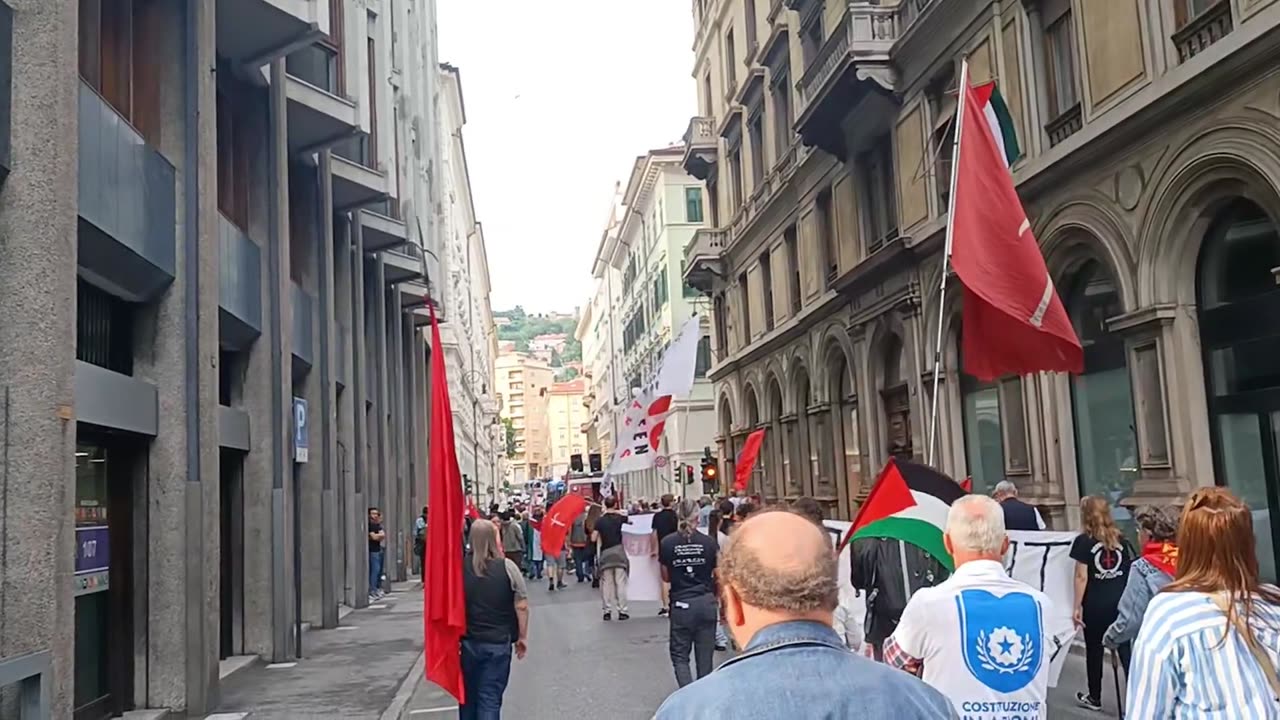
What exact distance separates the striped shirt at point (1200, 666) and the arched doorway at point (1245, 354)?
9672 millimetres

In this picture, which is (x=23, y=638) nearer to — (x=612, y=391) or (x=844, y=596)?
(x=844, y=596)

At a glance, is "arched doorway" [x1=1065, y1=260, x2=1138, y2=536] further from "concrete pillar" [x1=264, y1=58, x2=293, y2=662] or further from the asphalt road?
"concrete pillar" [x1=264, y1=58, x2=293, y2=662]

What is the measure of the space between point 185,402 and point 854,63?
14578mm

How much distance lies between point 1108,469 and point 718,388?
2703cm

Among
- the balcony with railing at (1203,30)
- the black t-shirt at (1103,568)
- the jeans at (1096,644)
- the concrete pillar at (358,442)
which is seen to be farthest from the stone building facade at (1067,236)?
the concrete pillar at (358,442)

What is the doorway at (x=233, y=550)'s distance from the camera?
15.6m

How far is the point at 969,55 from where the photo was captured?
19.3 meters

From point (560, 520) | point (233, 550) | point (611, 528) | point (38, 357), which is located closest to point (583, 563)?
point (560, 520)

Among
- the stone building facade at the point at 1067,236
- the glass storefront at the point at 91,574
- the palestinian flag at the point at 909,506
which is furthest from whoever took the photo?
the stone building facade at the point at 1067,236

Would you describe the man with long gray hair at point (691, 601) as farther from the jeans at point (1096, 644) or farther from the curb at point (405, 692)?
the jeans at point (1096, 644)

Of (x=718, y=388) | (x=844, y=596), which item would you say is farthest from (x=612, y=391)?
(x=844, y=596)

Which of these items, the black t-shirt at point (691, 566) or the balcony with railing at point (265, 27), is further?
the balcony with railing at point (265, 27)

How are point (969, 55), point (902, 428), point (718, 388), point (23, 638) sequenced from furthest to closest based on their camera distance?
point (718, 388), point (902, 428), point (969, 55), point (23, 638)

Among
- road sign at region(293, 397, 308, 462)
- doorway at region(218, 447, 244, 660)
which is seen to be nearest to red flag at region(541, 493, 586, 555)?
road sign at region(293, 397, 308, 462)
